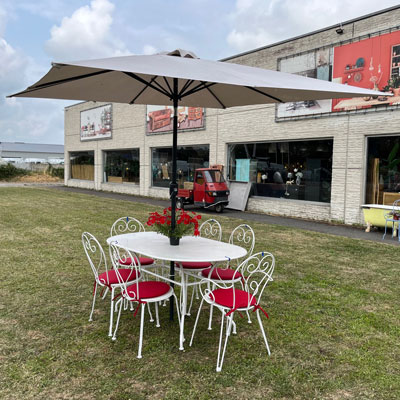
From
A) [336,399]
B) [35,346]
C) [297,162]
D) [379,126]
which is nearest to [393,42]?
[379,126]

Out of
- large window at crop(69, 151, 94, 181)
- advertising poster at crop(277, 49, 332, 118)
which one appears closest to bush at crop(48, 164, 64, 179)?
large window at crop(69, 151, 94, 181)

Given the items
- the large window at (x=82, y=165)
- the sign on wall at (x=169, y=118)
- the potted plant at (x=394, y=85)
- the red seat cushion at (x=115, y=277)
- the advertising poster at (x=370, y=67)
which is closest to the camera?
the red seat cushion at (x=115, y=277)

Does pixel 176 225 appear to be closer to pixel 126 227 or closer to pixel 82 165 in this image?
pixel 126 227

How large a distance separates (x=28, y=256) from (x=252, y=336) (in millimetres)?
4489

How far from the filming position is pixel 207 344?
11.5 feet

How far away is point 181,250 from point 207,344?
35.8 inches

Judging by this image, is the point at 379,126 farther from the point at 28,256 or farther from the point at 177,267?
the point at 28,256

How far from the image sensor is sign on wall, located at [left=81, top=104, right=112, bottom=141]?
2244 cm

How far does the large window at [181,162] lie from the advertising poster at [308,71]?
4.65 metres

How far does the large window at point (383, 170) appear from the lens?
34.2 feet

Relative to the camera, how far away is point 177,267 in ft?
13.6

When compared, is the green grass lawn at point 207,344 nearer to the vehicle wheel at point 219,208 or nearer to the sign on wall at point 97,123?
the vehicle wheel at point 219,208

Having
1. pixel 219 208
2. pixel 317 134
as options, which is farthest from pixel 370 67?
pixel 219 208

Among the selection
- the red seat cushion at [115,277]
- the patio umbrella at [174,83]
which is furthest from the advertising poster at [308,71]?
the red seat cushion at [115,277]
